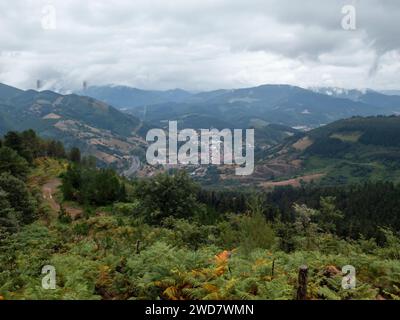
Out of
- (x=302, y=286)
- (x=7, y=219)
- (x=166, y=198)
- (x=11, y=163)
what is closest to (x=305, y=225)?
(x=166, y=198)

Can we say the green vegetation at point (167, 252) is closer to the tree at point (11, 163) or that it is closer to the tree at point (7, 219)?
the tree at point (7, 219)

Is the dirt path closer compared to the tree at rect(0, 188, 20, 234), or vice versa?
Result: the tree at rect(0, 188, 20, 234)

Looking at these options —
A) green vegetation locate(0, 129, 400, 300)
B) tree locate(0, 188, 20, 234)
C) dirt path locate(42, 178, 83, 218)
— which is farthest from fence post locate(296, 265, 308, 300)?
dirt path locate(42, 178, 83, 218)

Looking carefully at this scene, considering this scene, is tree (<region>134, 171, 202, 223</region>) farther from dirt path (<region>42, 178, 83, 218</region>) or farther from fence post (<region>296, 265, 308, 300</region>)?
fence post (<region>296, 265, 308, 300</region>)

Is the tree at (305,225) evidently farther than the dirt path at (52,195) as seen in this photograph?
No

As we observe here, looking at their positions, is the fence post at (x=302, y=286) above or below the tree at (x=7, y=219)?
above

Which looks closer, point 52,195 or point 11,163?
point 11,163

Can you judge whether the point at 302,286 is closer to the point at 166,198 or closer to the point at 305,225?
the point at 305,225

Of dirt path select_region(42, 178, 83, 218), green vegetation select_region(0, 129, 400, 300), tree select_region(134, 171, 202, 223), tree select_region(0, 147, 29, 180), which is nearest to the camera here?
green vegetation select_region(0, 129, 400, 300)

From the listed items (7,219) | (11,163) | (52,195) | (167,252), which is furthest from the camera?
(52,195)

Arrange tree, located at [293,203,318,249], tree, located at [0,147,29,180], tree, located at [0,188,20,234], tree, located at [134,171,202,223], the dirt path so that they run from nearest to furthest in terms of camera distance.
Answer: tree, located at [0,188,20,234] → tree, located at [293,203,318,249] → tree, located at [134,171,202,223] → the dirt path → tree, located at [0,147,29,180]

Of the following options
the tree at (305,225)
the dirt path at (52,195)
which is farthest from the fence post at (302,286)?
the dirt path at (52,195)

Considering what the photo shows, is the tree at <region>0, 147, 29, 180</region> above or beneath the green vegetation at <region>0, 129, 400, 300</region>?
above
